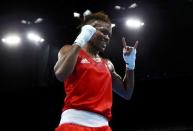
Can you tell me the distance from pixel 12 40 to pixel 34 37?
1.41 ft

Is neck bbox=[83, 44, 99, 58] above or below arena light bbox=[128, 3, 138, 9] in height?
below

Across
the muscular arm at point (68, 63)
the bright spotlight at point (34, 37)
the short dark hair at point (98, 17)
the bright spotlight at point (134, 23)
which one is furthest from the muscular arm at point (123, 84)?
the bright spotlight at point (34, 37)

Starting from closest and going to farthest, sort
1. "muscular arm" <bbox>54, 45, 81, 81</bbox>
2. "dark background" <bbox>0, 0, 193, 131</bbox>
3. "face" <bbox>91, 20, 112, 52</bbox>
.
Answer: "muscular arm" <bbox>54, 45, 81, 81</bbox>, "face" <bbox>91, 20, 112, 52</bbox>, "dark background" <bbox>0, 0, 193, 131</bbox>

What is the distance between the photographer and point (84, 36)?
200 cm

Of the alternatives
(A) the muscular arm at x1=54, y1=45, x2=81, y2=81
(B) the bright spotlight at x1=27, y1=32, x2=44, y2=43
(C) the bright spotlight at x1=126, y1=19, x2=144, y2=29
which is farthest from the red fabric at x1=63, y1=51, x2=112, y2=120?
(B) the bright spotlight at x1=27, y1=32, x2=44, y2=43

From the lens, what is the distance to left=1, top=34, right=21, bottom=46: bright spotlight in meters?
6.50

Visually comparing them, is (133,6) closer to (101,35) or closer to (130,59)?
(130,59)

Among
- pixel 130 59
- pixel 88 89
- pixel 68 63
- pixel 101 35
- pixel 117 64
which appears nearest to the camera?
pixel 68 63

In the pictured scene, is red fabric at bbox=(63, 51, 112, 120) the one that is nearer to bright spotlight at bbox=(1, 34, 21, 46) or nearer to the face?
the face

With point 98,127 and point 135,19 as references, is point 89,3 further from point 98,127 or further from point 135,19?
point 98,127

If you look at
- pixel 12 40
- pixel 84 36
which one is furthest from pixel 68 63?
pixel 12 40

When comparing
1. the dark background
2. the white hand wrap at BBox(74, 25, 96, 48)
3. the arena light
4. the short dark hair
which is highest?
the arena light

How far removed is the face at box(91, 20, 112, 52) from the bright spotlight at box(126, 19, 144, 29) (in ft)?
12.3

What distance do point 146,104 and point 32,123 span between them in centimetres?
227
